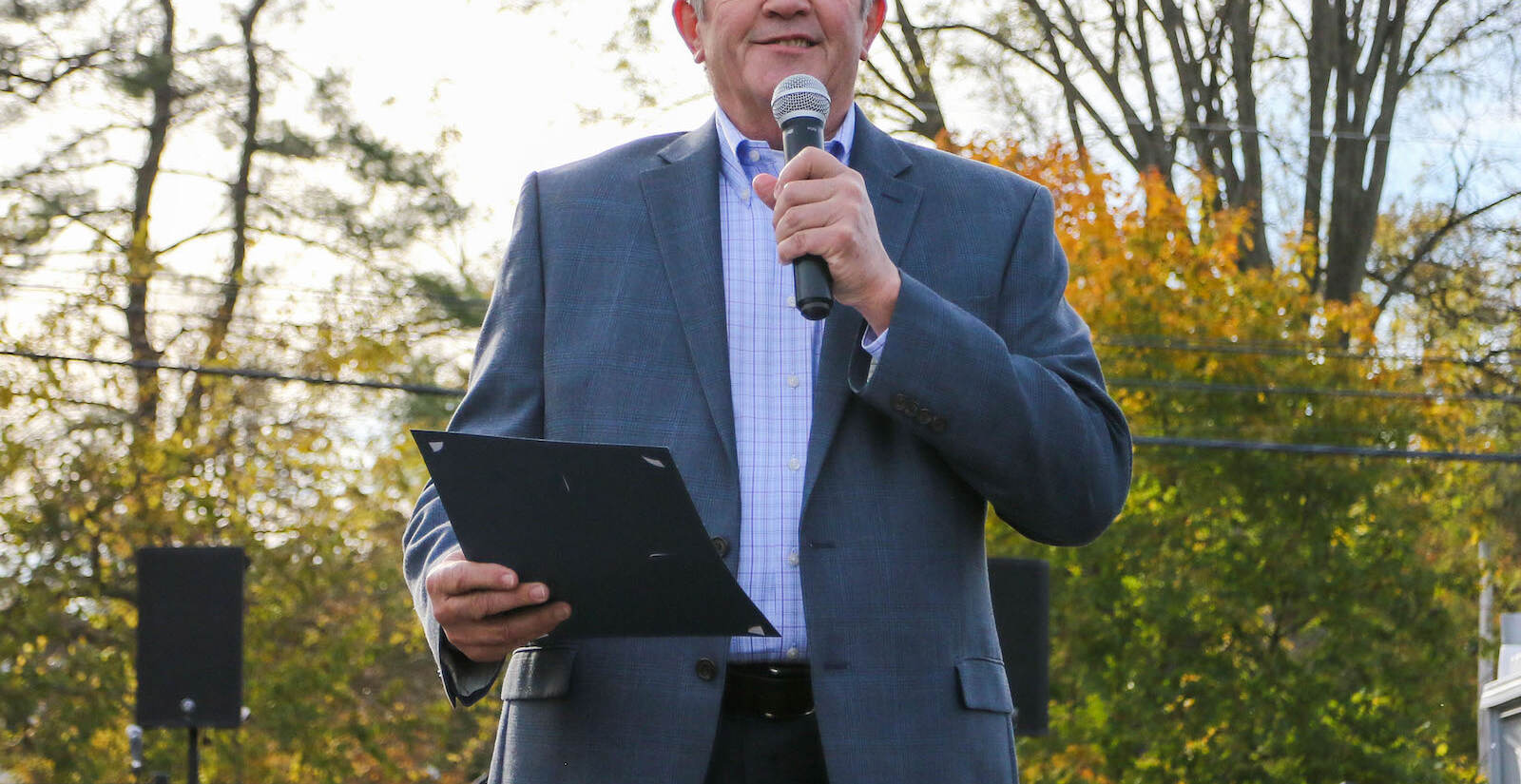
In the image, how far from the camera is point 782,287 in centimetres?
195

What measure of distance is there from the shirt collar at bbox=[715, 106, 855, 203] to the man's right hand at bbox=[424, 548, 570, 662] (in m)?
0.62

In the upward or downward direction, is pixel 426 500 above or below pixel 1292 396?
below

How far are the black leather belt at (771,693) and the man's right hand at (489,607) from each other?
22 cm

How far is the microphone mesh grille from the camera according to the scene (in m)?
1.91

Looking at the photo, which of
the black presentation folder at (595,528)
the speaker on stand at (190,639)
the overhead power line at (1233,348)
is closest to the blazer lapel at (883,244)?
the black presentation folder at (595,528)

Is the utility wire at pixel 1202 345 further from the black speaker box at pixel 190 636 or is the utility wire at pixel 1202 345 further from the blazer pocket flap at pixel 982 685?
the blazer pocket flap at pixel 982 685

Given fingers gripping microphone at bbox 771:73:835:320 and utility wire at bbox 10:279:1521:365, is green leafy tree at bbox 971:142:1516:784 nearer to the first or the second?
utility wire at bbox 10:279:1521:365

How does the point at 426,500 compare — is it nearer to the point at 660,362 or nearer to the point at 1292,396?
the point at 660,362

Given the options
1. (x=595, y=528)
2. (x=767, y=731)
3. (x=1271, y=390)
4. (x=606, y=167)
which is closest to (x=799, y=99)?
(x=606, y=167)

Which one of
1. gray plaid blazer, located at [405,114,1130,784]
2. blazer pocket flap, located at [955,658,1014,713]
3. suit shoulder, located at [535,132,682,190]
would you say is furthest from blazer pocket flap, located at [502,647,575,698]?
suit shoulder, located at [535,132,682,190]

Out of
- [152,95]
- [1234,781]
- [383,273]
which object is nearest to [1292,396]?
[1234,781]

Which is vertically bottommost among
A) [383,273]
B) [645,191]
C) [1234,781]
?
[1234,781]

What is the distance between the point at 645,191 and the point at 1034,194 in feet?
1.56

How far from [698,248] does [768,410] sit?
22cm
